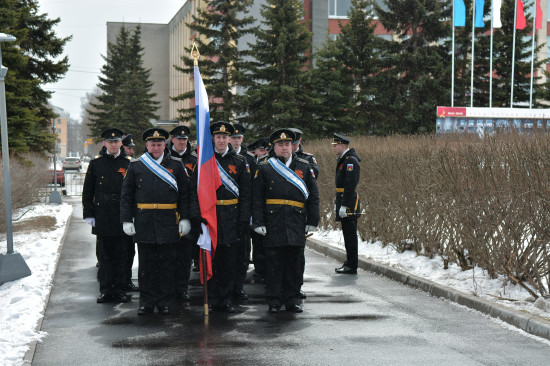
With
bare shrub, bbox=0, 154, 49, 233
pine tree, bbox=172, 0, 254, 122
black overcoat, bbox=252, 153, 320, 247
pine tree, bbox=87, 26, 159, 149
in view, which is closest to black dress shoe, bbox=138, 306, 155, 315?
black overcoat, bbox=252, 153, 320, 247

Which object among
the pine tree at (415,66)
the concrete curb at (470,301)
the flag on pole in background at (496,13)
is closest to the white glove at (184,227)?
the concrete curb at (470,301)

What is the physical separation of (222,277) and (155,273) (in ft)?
2.60

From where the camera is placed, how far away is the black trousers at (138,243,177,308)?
8.55 metres

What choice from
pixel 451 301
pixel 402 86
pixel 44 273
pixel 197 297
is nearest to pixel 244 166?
pixel 197 297

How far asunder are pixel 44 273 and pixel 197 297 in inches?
121

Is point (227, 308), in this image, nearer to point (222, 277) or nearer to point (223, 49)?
point (222, 277)

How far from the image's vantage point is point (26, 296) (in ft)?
30.8

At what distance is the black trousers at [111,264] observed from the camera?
Answer: 9391mm

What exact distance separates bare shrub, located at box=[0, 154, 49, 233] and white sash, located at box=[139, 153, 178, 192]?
27.7 ft

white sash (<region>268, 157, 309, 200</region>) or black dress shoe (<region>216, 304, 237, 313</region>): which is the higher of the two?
white sash (<region>268, 157, 309, 200</region>)

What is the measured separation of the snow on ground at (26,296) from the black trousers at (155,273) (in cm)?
122

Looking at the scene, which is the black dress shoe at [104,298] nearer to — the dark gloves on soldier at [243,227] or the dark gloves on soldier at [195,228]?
the dark gloves on soldier at [195,228]

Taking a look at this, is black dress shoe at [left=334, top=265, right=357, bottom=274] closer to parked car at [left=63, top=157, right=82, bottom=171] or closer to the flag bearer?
the flag bearer

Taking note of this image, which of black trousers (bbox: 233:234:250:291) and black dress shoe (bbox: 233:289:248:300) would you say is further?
black dress shoe (bbox: 233:289:248:300)
